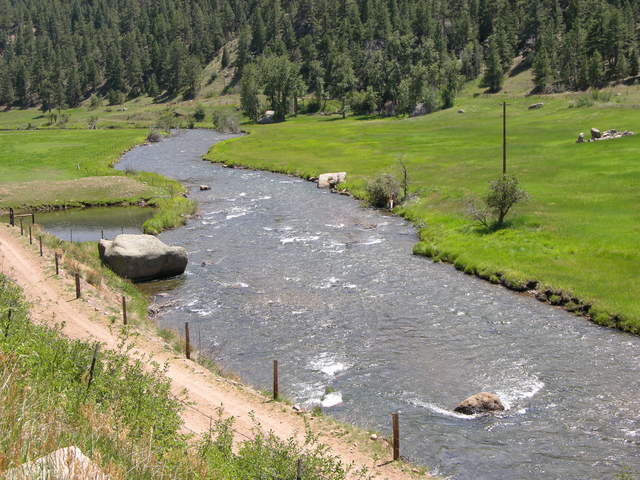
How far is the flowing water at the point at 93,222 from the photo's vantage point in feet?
208

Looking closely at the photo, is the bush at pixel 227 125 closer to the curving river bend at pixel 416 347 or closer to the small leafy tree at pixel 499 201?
the curving river bend at pixel 416 347

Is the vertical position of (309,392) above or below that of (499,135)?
below

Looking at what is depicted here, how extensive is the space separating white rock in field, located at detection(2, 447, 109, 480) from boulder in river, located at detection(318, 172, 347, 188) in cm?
7492

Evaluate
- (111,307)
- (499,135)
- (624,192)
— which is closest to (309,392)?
(111,307)

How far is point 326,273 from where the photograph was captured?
153 ft

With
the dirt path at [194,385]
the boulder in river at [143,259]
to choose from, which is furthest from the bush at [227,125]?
the dirt path at [194,385]

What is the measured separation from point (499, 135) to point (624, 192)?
53772 millimetres

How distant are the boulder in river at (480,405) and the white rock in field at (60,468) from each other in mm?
18756

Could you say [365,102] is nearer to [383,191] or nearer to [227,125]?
[227,125]

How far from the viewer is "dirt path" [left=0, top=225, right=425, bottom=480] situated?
2266 centimetres

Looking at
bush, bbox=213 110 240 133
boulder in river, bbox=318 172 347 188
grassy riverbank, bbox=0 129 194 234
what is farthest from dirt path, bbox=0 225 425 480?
bush, bbox=213 110 240 133

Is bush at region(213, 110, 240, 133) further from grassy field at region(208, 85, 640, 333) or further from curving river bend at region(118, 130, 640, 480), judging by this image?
curving river bend at region(118, 130, 640, 480)

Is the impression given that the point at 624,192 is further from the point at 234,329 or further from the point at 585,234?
the point at 234,329

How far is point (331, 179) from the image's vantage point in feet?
281
